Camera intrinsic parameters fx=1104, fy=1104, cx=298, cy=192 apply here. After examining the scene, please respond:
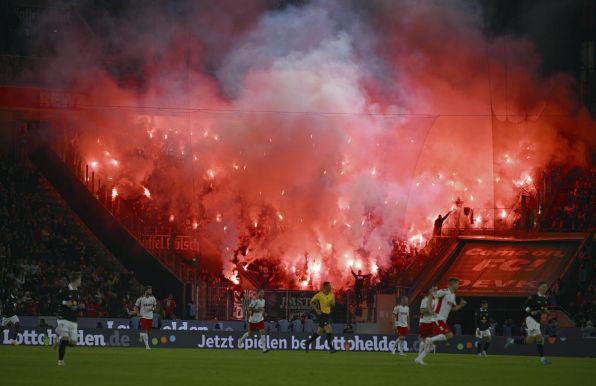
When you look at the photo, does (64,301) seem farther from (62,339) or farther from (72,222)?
(72,222)

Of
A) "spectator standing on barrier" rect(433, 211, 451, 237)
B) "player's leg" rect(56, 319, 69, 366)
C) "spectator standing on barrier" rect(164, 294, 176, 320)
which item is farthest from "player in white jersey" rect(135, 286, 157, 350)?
"spectator standing on barrier" rect(433, 211, 451, 237)

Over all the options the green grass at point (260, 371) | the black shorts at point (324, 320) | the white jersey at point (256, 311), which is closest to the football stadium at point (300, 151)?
the white jersey at point (256, 311)

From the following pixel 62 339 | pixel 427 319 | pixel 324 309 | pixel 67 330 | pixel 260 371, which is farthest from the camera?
pixel 324 309

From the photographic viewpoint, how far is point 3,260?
4712 cm

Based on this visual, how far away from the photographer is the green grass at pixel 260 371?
68.9 feet

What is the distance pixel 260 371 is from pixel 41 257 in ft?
88.6

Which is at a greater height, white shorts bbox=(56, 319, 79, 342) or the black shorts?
the black shorts

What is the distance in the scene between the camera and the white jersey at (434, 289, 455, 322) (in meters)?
28.0

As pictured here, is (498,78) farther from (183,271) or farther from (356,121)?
(183,271)

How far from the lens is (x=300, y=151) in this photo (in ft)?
173

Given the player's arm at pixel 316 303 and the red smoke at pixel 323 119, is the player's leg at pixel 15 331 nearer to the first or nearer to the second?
the player's arm at pixel 316 303

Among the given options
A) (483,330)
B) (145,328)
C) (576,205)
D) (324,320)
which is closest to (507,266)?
(576,205)

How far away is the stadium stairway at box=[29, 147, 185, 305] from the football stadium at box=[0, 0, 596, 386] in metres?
0.10

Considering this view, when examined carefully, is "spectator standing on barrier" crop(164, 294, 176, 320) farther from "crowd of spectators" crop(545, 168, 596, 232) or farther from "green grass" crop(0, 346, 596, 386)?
"crowd of spectators" crop(545, 168, 596, 232)
